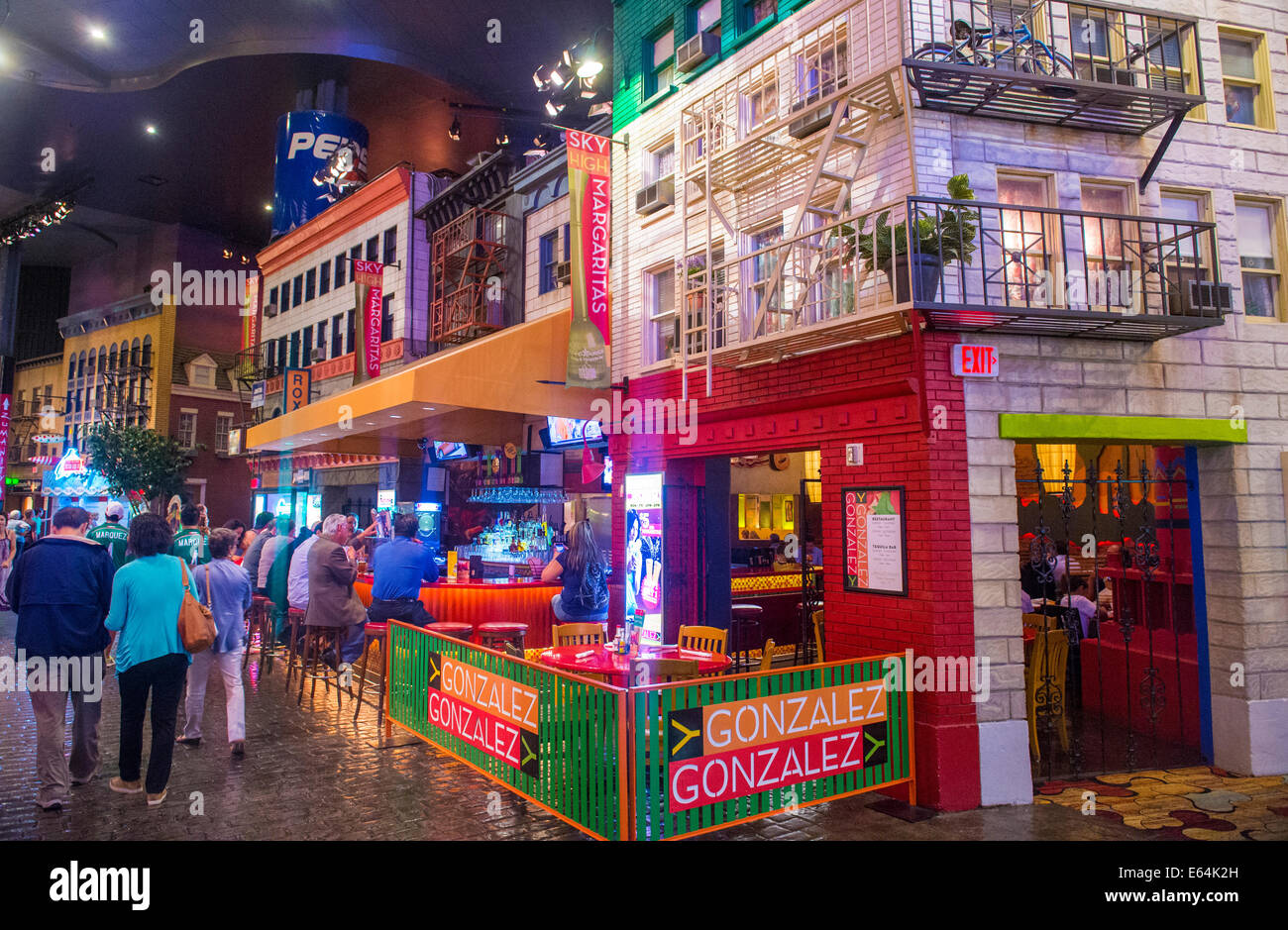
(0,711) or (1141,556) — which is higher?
(1141,556)

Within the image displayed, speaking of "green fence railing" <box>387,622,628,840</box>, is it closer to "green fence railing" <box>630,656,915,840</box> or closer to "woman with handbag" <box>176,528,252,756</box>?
"green fence railing" <box>630,656,915,840</box>

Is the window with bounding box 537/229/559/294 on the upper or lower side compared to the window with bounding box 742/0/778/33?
lower

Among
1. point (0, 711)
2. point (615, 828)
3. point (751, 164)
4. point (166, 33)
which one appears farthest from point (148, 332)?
point (615, 828)

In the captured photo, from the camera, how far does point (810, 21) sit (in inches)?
347

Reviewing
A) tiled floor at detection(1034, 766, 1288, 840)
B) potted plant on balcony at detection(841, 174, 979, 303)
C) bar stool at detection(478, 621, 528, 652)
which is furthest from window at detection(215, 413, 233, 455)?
tiled floor at detection(1034, 766, 1288, 840)

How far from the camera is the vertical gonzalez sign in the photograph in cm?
1126

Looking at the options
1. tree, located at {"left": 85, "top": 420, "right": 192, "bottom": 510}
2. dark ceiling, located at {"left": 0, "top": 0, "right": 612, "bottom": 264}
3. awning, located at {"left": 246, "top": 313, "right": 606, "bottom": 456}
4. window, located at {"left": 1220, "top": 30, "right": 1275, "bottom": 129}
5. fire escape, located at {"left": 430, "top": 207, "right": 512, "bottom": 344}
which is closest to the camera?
window, located at {"left": 1220, "top": 30, "right": 1275, "bottom": 129}

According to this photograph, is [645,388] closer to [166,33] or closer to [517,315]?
[517,315]

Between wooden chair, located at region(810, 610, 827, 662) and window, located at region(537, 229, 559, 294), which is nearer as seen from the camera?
wooden chair, located at region(810, 610, 827, 662)

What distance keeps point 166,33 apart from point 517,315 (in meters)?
16.1

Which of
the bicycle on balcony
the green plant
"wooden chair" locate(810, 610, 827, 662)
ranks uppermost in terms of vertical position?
the bicycle on balcony

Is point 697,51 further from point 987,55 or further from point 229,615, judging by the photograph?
point 229,615

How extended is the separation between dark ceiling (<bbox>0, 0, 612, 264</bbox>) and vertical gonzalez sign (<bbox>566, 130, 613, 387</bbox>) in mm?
7159

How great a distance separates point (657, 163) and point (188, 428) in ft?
109
